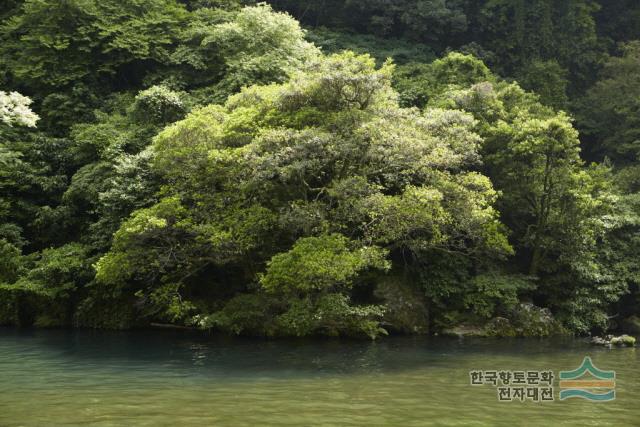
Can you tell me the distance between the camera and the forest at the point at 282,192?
21.6 metres

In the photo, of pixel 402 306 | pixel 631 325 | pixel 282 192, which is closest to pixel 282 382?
pixel 282 192

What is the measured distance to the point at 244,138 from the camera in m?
23.3

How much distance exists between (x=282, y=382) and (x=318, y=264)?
6.31 meters

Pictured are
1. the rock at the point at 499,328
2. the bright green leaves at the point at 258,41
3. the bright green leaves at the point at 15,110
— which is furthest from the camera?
the bright green leaves at the point at 258,41

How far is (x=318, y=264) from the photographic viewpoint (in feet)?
64.0

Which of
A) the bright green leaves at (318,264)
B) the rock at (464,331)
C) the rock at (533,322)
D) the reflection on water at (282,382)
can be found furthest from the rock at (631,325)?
the bright green leaves at (318,264)

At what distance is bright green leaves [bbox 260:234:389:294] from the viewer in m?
19.7

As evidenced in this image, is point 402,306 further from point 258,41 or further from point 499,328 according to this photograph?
point 258,41

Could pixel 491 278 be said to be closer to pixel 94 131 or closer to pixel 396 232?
pixel 396 232

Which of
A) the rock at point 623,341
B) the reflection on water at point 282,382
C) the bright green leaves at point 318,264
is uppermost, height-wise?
the bright green leaves at point 318,264

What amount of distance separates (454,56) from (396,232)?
14.9 m

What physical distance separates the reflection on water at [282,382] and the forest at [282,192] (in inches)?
91.1

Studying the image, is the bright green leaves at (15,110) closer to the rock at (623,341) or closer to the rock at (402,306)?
the rock at (402,306)

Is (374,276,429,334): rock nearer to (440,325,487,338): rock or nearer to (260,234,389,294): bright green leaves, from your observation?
(440,325,487,338): rock
